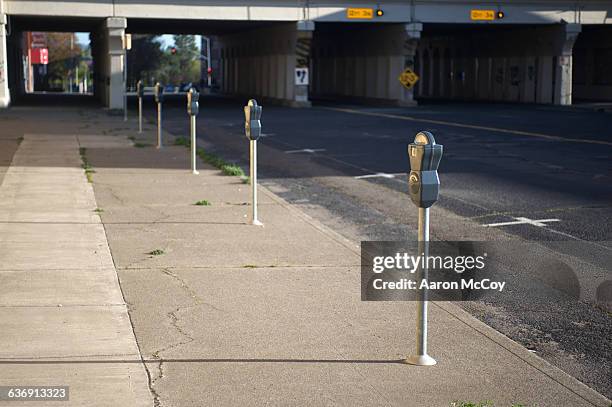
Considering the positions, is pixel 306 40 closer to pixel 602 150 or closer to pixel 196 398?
pixel 602 150

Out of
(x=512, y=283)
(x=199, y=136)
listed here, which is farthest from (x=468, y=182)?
(x=199, y=136)

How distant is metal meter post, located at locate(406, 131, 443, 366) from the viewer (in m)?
5.94

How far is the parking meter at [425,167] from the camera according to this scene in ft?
19.4

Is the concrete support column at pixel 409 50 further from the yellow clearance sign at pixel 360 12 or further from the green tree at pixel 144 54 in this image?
the green tree at pixel 144 54

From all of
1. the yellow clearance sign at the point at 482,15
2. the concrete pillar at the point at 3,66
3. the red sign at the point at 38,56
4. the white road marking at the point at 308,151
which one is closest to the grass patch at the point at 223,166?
the white road marking at the point at 308,151

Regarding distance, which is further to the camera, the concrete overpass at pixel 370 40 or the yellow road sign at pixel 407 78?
the yellow road sign at pixel 407 78

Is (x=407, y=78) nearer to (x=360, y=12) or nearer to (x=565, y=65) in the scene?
(x=360, y=12)

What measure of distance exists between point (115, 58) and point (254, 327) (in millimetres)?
38931

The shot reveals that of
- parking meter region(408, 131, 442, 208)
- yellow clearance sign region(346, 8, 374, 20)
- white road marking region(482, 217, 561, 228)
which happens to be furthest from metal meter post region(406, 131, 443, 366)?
yellow clearance sign region(346, 8, 374, 20)

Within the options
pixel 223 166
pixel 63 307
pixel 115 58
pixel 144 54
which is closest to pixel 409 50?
pixel 115 58

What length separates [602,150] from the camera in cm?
2172

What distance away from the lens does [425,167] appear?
5957mm

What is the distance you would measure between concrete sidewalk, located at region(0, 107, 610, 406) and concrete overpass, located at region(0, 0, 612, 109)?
34.4m

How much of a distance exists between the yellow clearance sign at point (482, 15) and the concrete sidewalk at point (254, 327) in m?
38.6
